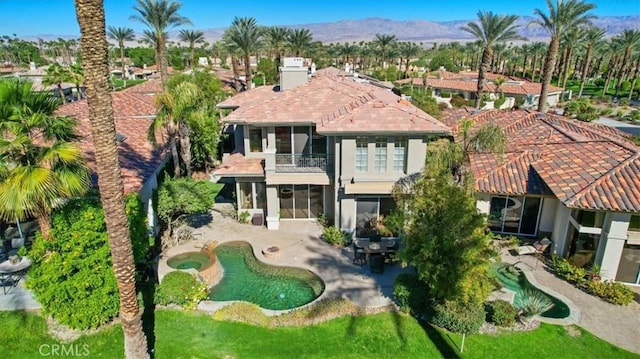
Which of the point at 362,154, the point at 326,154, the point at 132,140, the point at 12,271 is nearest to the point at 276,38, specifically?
the point at 132,140

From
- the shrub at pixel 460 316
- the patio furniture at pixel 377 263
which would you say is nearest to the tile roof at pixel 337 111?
the patio furniture at pixel 377 263

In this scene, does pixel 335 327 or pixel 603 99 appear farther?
pixel 603 99

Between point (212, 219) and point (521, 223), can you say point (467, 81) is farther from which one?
point (212, 219)

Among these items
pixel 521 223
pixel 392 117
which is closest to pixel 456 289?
pixel 392 117

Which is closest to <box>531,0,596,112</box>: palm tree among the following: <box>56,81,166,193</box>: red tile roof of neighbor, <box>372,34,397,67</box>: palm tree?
<box>56,81,166,193</box>: red tile roof of neighbor

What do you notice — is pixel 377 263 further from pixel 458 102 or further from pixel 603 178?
pixel 458 102

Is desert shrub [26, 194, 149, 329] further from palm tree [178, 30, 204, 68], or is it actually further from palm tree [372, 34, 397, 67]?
palm tree [372, 34, 397, 67]
